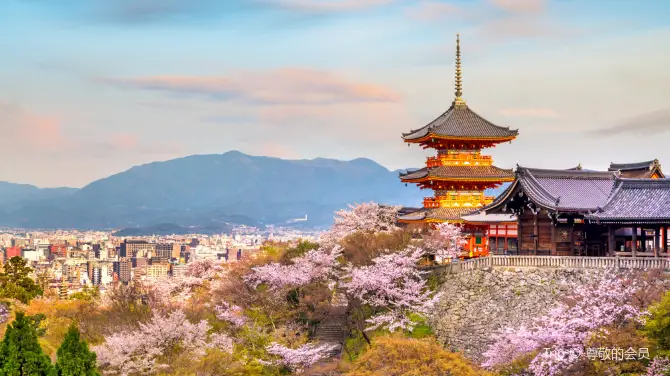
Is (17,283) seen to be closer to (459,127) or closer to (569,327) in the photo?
(459,127)

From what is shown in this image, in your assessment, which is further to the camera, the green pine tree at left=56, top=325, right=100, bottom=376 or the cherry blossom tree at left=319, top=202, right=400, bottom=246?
the cherry blossom tree at left=319, top=202, right=400, bottom=246

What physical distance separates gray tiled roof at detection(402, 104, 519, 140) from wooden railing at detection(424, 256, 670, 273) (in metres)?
13.2

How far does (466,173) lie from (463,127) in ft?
9.38

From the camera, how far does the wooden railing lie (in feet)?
113

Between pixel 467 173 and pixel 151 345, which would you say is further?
pixel 467 173

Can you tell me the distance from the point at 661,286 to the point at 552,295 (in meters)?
4.49

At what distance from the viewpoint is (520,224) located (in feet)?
135

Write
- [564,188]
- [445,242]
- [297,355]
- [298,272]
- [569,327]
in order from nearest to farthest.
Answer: [569,327], [297,355], [564,188], [298,272], [445,242]

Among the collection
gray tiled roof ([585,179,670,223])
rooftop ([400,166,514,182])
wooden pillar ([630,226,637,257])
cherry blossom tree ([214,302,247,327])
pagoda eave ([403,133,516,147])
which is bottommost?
cherry blossom tree ([214,302,247,327])

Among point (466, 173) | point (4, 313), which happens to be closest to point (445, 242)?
point (466, 173)

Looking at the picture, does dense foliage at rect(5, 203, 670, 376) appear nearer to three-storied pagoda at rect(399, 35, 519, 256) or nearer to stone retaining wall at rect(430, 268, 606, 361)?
stone retaining wall at rect(430, 268, 606, 361)

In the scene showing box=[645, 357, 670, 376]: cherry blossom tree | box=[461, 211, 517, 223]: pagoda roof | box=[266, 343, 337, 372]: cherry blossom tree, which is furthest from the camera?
box=[461, 211, 517, 223]: pagoda roof

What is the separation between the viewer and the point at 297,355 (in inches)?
1511

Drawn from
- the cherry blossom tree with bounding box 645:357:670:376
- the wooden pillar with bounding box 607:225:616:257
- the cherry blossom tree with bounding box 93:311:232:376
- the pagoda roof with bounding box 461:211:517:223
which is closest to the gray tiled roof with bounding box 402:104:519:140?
the pagoda roof with bounding box 461:211:517:223
